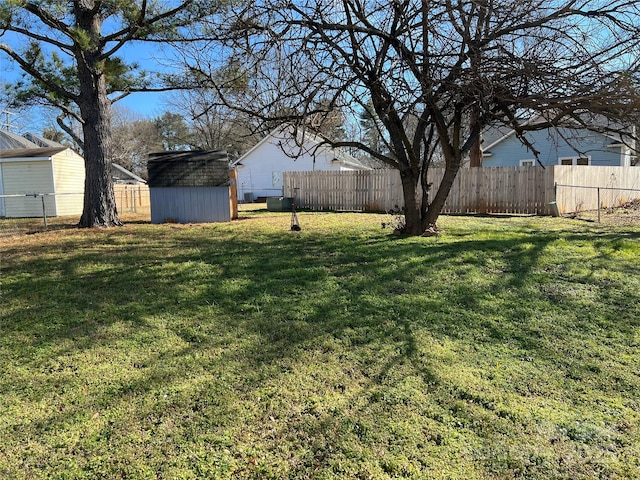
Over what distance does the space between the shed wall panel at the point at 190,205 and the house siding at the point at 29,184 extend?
7046 mm

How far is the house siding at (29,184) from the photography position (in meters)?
17.0

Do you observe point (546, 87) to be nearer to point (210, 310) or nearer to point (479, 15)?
point (479, 15)

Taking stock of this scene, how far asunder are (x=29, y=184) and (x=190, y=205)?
909cm

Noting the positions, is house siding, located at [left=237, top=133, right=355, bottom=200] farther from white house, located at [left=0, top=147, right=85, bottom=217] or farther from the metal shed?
the metal shed

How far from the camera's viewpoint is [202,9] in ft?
32.9

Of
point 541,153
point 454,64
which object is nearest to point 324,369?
point 454,64

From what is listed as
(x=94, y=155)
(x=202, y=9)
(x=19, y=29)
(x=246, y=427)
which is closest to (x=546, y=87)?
(x=246, y=427)

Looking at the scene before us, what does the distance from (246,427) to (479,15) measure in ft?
21.2

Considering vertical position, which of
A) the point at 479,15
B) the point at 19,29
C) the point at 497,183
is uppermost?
the point at 19,29

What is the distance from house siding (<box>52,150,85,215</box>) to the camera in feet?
56.3

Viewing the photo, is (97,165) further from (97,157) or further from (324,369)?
(324,369)

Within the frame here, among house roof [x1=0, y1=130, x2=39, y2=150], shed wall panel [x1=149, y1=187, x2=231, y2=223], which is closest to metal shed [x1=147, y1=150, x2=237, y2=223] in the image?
shed wall panel [x1=149, y1=187, x2=231, y2=223]

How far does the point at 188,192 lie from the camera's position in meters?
12.9

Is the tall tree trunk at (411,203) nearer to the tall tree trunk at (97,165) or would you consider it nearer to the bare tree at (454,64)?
the bare tree at (454,64)
